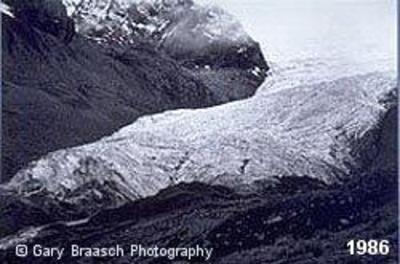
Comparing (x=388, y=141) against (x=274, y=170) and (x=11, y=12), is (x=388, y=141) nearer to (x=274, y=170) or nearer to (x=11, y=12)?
(x=274, y=170)

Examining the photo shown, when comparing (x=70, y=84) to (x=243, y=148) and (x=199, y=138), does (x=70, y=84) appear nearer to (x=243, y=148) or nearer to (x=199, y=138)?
(x=199, y=138)

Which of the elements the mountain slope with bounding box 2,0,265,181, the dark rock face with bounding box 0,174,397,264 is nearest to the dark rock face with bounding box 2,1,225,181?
the mountain slope with bounding box 2,0,265,181

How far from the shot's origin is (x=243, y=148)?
9.07ft

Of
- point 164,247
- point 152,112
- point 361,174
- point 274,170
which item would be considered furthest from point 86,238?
point 361,174

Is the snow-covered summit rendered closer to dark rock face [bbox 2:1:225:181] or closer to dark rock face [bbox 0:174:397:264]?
dark rock face [bbox 2:1:225:181]

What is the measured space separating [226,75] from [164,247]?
0.58 meters

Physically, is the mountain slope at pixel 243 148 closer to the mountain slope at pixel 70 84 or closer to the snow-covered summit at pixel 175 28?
the mountain slope at pixel 70 84

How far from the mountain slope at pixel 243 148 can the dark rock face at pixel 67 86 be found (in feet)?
0.19

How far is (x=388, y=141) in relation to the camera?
266 centimetres

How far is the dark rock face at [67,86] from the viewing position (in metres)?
2.79

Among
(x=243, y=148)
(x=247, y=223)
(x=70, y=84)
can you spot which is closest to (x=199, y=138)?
(x=243, y=148)

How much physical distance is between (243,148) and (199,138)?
0.46ft

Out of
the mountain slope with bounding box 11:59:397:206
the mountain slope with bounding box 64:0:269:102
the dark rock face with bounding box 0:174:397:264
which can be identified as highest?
the mountain slope with bounding box 64:0:269:102

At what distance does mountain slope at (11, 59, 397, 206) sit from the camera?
2756 mm
